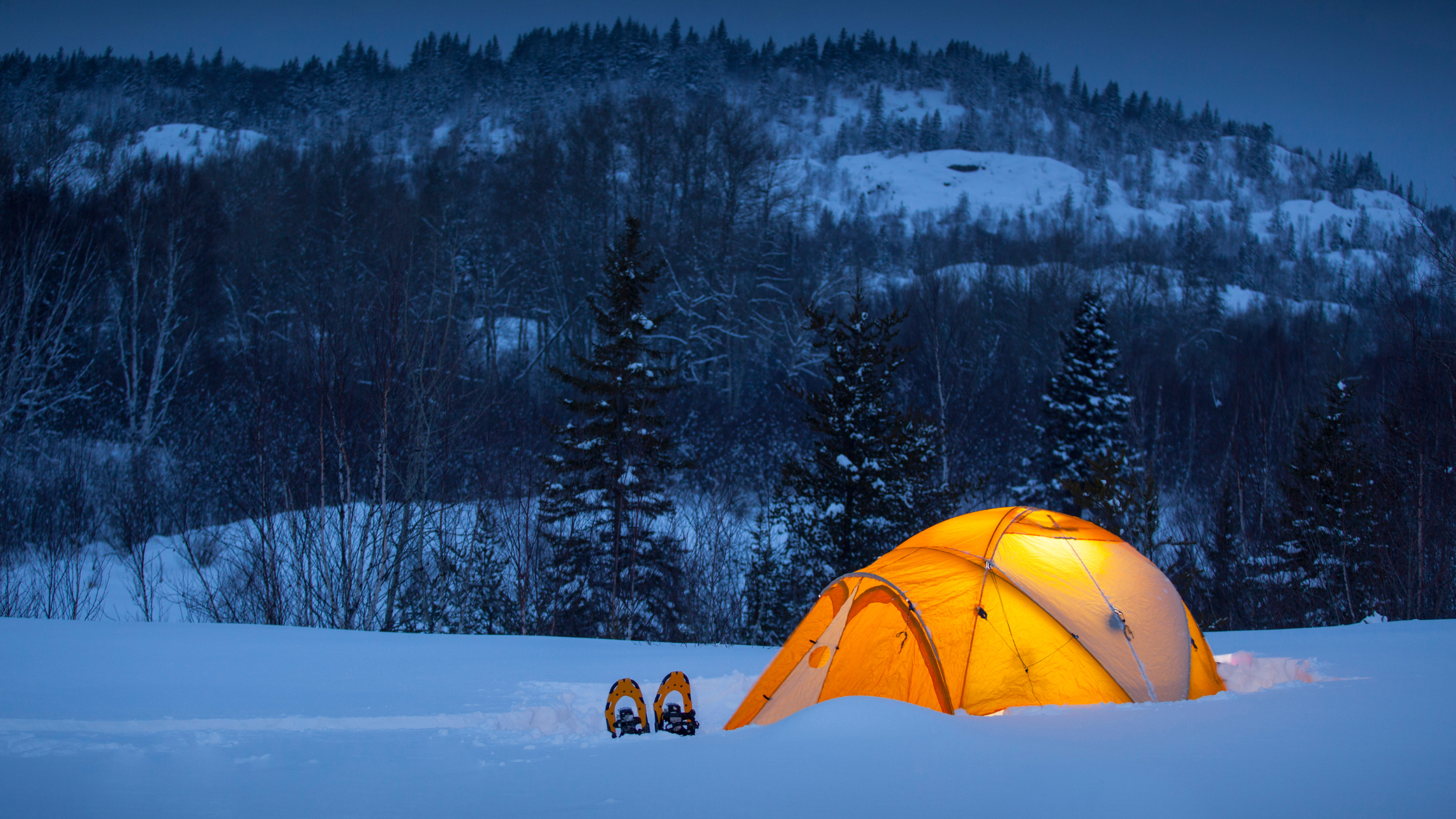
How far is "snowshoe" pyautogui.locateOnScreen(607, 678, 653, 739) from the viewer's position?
17.2ft

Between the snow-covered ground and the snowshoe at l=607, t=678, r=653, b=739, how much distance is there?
4.5 inches

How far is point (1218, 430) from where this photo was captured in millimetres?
A: 33156

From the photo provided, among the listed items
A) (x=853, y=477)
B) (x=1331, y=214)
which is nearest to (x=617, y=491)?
(x=853, y=477)

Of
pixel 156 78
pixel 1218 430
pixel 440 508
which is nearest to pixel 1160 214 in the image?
pixel 1218 430

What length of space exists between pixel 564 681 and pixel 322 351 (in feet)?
26.9

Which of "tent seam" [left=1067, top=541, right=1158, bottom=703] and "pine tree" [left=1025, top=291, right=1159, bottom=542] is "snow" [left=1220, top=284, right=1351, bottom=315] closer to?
"pine tree" [left=1025, top=291, right=1159, bottom=542]

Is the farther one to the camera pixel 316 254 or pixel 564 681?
pixel 316 254

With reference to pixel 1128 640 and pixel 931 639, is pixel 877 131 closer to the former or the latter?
pixel 1128 640

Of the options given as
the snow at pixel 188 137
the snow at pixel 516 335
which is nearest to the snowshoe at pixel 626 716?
the snow at pixel 516 335

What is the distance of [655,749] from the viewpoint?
4727 millimetres

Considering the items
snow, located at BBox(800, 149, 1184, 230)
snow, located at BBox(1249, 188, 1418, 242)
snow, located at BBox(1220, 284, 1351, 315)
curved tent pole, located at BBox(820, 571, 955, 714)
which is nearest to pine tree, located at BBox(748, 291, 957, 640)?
curved tent pole, located at BBox(820, 571, 955, 714)

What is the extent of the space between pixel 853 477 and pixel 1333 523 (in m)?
11.0

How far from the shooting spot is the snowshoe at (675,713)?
528 centimetres

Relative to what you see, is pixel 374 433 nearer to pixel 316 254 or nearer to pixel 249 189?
pixel 316 254
